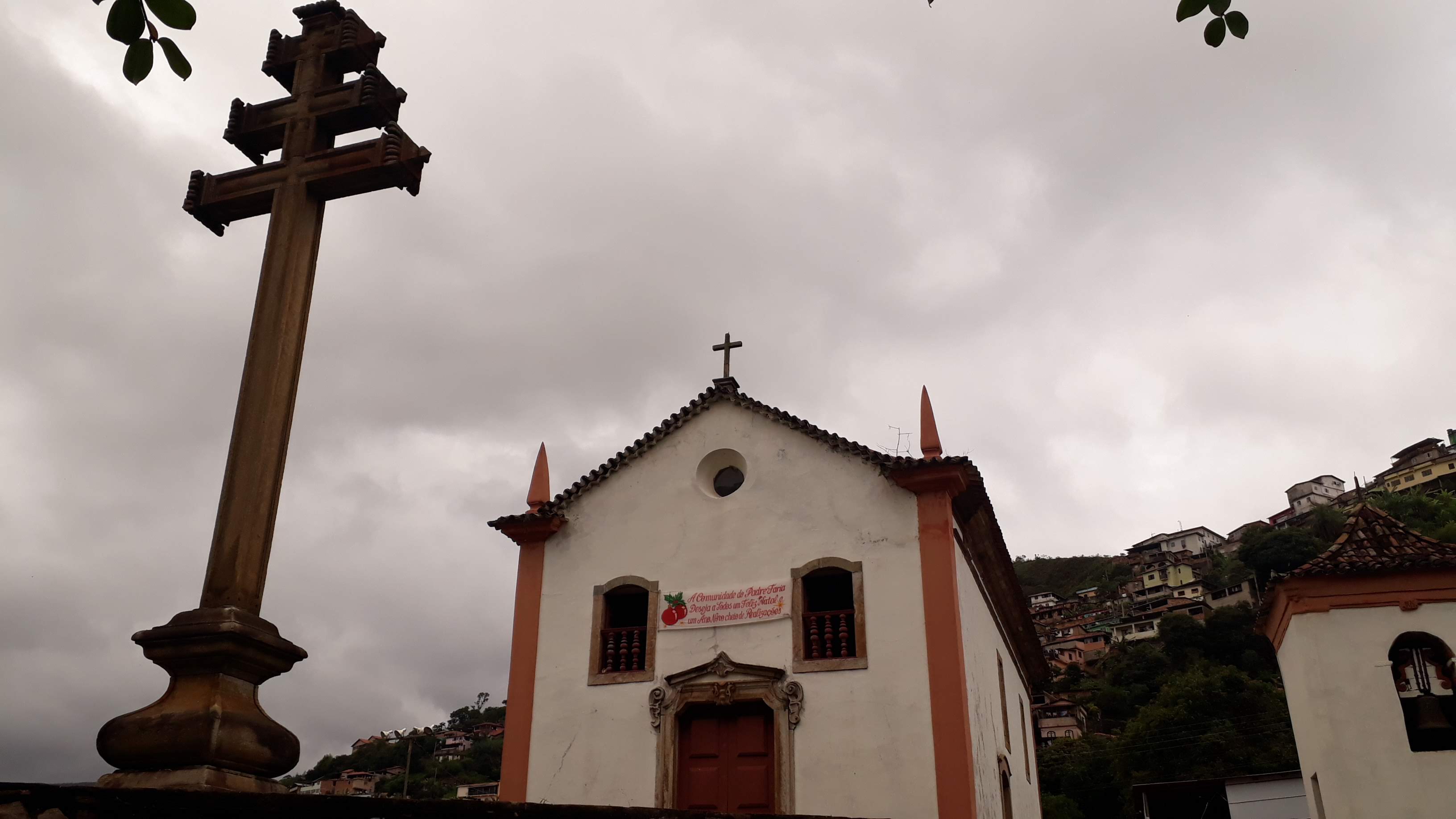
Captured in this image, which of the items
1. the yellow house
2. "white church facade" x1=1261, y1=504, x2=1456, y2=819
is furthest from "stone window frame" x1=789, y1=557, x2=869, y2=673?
the yellow house

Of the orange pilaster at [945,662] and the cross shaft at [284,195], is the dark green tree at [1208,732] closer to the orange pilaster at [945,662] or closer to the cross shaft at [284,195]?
the orange pilaster at [945,662]

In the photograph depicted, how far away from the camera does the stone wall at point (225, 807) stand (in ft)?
12.2

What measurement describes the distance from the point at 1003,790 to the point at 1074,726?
203 feet

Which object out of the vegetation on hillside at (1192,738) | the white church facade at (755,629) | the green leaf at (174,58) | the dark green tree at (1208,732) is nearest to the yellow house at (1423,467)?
the vegetation on hillside at (1192,738)

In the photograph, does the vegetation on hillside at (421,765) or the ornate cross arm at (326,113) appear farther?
the vegetation on hillside at (421,765)

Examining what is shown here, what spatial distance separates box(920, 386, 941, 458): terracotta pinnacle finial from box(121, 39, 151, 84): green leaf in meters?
12.3

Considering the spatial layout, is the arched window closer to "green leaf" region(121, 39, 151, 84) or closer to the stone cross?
the stone cross

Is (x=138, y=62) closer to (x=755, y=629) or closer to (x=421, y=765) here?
(x=755, y=629)

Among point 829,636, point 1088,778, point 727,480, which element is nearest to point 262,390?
point 829,636

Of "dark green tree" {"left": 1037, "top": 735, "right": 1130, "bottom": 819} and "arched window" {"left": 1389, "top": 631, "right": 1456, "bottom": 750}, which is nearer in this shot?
"arched window" {"left": 1389, "top": 631, "right": 1456, "bottom": 750}

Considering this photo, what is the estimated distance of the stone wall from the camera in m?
3.72

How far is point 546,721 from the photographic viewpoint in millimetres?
14734

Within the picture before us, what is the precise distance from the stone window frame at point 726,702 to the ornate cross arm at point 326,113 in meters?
9.25

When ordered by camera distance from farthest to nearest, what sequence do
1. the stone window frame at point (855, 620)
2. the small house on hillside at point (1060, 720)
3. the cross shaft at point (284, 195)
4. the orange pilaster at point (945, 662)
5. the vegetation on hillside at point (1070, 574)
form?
the vegetation on hillside at point (1070, 574) < the small house on hillside at point (1060, 720) < the stone window frame at point (855, 620) < the orange pilaster at point (945, 662) < the cross shaft at point (284, 195)
